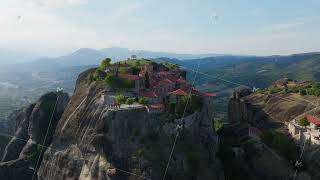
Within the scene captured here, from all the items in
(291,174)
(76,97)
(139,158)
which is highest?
(76,97)

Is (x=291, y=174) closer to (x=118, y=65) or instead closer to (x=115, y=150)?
(x=115, y=150)

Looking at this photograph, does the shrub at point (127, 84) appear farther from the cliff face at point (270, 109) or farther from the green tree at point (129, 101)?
the cliff face at point (270, 109)

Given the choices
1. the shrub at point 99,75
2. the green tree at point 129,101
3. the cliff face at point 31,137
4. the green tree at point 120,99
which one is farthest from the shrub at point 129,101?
the cliff face at point 31,137

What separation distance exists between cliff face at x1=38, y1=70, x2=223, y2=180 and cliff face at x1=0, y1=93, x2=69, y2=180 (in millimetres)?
19000

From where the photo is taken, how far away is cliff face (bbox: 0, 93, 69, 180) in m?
83.3

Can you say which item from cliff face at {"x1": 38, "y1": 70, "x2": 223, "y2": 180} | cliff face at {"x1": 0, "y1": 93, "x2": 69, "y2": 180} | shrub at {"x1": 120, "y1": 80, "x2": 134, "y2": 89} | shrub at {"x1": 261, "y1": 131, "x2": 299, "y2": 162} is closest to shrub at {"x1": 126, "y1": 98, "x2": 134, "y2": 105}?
cliff face at {"x1": 38, "y1": 70, "x2": 223, "y2": 180}

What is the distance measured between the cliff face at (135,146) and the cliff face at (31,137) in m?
19.0

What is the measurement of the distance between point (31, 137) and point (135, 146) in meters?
35.2

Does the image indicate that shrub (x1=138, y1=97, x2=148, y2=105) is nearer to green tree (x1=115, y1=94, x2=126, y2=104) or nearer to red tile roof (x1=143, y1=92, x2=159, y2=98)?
red tile roof (x1=143, y1=92, x2=159, y2=98)

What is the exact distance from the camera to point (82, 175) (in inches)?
2424

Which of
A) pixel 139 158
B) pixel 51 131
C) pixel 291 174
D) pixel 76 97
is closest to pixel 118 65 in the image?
pixel 76 97

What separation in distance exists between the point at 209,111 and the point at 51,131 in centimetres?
3007

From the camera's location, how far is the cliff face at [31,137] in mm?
83312

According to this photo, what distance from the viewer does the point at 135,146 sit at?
5759cm
